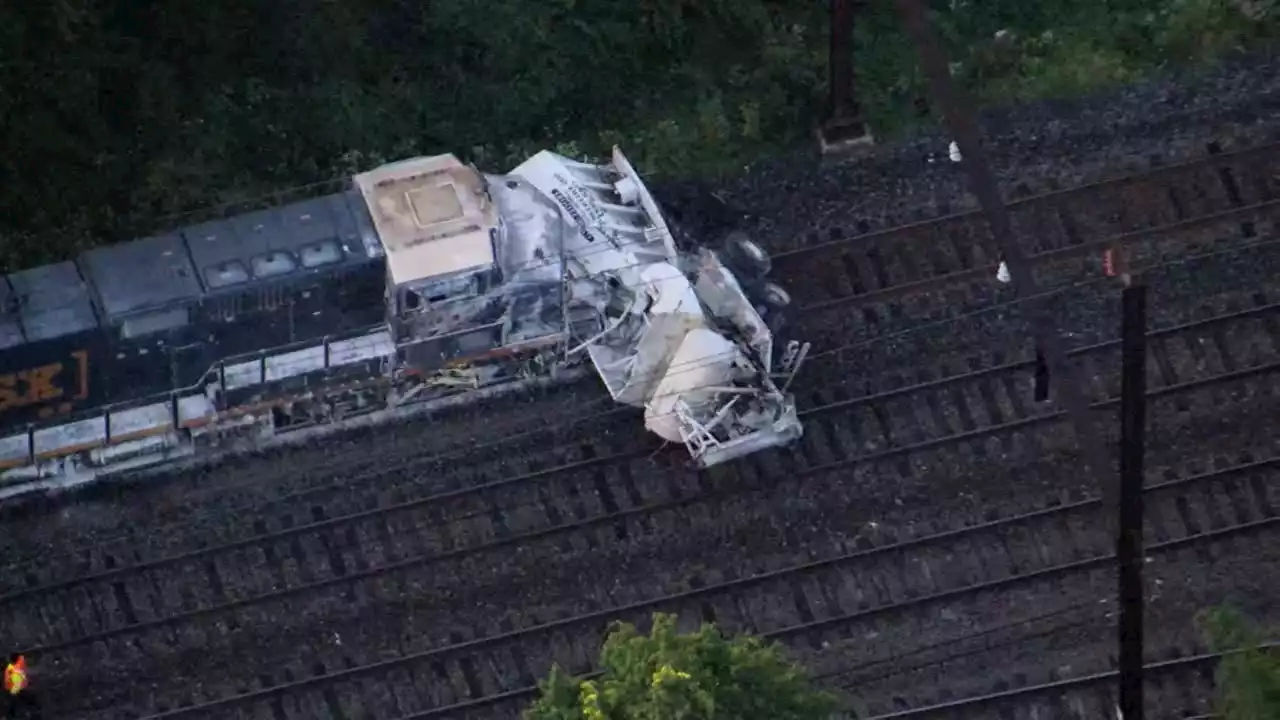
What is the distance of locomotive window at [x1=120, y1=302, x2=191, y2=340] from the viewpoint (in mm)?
23359

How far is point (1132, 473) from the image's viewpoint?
16.7 meters

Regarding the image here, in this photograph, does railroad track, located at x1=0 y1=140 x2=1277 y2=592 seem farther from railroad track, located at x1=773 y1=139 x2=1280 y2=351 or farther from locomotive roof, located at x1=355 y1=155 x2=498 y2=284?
locomotive roof, located at x1=355 y1=155 x2=498 y2=284

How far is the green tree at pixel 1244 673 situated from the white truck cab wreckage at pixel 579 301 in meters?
6.80

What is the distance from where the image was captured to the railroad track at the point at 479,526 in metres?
22.8

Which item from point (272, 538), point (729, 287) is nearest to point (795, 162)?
point (729, 287)

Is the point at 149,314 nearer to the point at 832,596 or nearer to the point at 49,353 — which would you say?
the point at 49,353

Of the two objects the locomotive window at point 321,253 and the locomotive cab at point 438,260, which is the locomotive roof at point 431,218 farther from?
the locomotive window at point 321,253

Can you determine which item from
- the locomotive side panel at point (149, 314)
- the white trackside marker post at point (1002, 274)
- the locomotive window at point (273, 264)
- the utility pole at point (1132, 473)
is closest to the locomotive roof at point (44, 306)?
the locomotive side panel at point (149, 314)

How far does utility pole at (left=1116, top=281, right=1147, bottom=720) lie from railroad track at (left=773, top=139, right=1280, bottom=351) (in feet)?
24.0

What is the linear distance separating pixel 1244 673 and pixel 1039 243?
919cm

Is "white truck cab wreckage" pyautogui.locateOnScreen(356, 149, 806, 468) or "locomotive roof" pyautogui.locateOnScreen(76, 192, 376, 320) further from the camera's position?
"locomotive roof" pyautogui.locateOnScreen(76, 192, 376, 320)

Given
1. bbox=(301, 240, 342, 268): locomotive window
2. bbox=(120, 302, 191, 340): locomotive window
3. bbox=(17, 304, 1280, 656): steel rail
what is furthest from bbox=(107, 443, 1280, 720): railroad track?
bbox=(301, 240, 342, 268): locomotive window

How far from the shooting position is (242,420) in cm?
2392

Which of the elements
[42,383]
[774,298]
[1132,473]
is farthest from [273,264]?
[1132,473]
